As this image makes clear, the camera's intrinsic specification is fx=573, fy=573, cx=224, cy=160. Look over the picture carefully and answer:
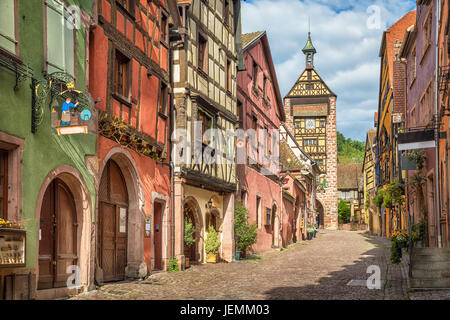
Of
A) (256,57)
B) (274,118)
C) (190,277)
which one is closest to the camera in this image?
(190,277)

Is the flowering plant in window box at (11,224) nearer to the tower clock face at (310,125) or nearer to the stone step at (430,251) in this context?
the stone step at (430,251)

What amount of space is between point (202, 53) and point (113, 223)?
7337 millimetres

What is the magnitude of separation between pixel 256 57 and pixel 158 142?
39.4 ft

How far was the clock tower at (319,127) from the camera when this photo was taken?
60.2m

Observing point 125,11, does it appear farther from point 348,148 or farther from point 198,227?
point 348,148

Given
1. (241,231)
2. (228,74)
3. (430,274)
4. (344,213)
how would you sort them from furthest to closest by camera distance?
(344,213) < (228,74) < (241,231) < (430,274)

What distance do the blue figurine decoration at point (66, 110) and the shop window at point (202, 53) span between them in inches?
332

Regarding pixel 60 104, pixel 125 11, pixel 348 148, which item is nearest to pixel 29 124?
pixel 60 104

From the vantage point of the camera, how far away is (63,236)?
10.1m

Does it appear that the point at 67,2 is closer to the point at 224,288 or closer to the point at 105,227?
the point at 105,227

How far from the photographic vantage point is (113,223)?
41.5 ft

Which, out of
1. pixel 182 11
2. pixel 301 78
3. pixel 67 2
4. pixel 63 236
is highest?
pixel 301 78

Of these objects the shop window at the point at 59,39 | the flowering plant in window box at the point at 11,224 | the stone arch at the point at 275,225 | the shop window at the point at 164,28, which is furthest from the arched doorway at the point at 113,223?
the stone arch at the point at 275,225

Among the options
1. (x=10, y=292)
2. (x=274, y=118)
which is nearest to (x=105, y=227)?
(x=10, y=292)
